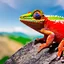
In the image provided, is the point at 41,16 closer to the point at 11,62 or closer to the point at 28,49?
the point at 28,49

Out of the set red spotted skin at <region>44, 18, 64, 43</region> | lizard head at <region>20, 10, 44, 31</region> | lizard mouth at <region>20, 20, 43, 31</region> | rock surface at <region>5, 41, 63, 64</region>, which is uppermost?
lizard head at <region>20, 10, 44, 31</region>

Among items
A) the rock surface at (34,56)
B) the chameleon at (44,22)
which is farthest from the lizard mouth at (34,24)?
the rock surface at (34,56)

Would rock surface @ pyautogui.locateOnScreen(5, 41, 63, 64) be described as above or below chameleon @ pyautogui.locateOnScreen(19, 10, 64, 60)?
below

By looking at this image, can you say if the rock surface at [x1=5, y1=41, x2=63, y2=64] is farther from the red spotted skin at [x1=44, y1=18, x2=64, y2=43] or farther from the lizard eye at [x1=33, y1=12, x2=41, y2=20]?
the lizard eye at [x1=33, y1=12, x2=41, y2=20]

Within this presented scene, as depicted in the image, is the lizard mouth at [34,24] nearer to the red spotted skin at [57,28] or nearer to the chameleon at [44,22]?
the chameleon at [44,22]

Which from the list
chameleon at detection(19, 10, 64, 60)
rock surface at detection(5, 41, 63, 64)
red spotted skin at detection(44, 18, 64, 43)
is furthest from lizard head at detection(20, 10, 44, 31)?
rock surface at detection(5, 41, 63, 64)

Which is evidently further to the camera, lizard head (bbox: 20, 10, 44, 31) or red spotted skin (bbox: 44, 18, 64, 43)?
lizard head (bbox: 20, 10, 44, 31)
